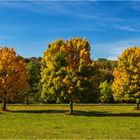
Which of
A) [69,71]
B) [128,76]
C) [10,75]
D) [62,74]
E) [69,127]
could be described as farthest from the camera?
[128,76]

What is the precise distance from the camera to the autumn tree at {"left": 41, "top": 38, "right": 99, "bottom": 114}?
2872 inches

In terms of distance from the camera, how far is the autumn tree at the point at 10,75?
79.9 metres

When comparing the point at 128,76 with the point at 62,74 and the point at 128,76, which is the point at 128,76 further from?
the point at 62,74

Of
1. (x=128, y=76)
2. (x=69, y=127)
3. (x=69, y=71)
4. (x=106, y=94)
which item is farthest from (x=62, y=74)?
(x=106, y=94)

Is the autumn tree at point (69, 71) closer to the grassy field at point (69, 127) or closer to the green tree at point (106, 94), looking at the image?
the grassy field at point (69, 127)

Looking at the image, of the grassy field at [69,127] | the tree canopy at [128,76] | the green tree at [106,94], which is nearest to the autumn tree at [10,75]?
the tree canopy at [128,76]

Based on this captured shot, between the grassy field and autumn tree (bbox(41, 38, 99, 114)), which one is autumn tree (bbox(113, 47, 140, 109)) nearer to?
autumn tree (bbox(41, 38, 99, 114))

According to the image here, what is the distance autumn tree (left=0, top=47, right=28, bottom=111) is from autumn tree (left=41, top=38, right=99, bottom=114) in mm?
6484

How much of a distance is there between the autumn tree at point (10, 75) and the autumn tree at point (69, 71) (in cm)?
648

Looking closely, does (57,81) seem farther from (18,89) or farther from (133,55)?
(133,55)

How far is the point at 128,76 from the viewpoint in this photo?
289ft

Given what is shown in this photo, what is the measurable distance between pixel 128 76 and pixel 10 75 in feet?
75.6

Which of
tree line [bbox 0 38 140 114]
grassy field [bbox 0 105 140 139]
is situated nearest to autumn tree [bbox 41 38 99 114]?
tree line [bbox 0 38 140 114]

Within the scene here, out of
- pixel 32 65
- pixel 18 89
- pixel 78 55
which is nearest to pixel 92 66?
pixel 78 55
